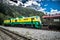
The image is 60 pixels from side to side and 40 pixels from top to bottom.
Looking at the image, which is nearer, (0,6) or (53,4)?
(53,4)

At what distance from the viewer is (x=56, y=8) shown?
519 centimetres

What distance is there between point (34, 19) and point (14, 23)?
350 cm

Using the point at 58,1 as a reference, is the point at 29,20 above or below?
below

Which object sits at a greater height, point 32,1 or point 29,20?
point 32,1

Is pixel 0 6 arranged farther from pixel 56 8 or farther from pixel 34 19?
pixel 56 8

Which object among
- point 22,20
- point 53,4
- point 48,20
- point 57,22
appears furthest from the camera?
point 22,20

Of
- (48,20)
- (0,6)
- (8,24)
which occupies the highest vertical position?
(0,6)

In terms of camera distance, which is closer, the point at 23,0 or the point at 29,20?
the point at 23,0

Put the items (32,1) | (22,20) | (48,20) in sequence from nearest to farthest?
(32,1) → (48,20) → (22,20)

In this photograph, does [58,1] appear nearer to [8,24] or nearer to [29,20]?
[29,20]

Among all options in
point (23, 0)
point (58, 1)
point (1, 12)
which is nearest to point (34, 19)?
point (1, 12)

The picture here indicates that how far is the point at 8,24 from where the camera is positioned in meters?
17.3

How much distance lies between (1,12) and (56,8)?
17.6 ft

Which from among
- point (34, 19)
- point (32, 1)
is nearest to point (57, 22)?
point (32, 1)
